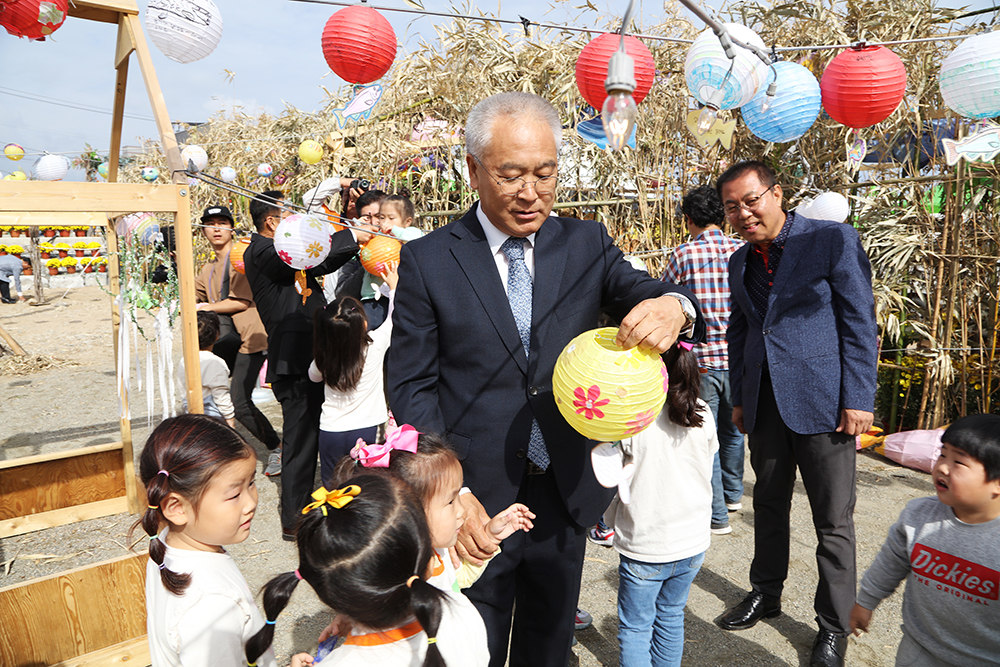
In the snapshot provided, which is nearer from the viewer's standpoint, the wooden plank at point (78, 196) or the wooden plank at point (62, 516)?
the wooden plank at point (78, 196)

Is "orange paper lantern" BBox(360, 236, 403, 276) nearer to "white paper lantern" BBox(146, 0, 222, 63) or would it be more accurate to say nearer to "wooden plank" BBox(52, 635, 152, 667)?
"white paper lantern" BBox(146, 0, 222, 63)

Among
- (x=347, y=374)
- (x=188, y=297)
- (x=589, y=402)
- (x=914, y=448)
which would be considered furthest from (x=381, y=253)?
(x=914, y=448)

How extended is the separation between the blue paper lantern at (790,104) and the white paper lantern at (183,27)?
9.06 feet

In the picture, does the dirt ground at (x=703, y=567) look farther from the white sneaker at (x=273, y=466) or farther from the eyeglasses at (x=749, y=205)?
the eyeglasses at (x=749, y=205)

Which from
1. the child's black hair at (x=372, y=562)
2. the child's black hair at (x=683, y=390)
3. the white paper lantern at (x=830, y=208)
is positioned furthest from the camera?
the white paper lantern at (x=830, y=208)

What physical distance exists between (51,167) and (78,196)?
9530 millimetres

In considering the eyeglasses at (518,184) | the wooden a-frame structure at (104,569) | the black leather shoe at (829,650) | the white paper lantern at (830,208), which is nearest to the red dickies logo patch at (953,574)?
the black leather shoe at (829,650)

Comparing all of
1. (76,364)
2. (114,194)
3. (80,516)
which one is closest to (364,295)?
(114,194)

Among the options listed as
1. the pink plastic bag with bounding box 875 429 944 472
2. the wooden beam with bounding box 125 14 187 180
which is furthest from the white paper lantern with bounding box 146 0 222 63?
the pink plastic bag with bounding box 875 429 944 472

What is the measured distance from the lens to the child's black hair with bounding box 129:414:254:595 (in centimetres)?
165

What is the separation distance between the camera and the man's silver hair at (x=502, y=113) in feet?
5.28

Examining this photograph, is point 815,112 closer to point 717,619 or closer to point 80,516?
point 717,619

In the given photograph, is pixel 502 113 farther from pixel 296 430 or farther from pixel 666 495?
pixel 296 430

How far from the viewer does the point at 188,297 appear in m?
2.61
